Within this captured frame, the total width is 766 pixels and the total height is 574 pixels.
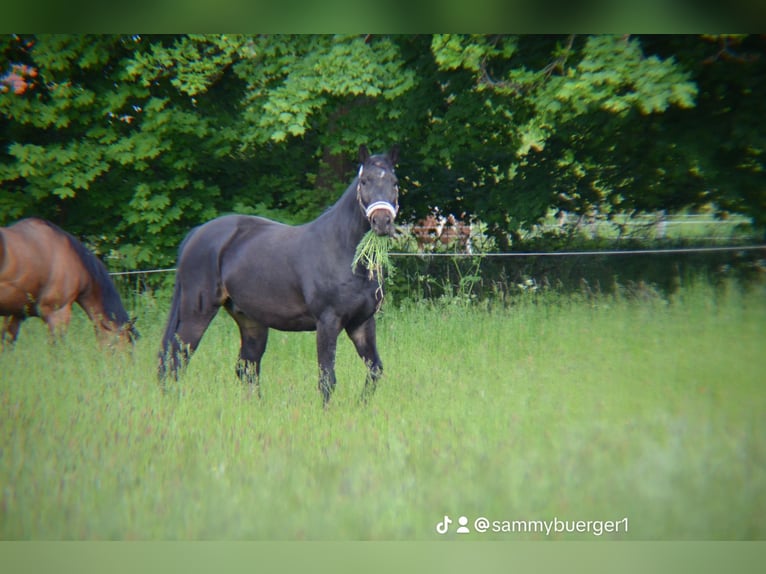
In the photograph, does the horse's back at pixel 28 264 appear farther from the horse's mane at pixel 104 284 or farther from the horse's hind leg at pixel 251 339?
the horse's hind leg at pixel 251 339

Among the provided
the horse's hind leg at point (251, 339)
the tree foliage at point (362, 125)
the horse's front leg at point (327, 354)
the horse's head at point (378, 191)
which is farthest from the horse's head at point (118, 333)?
the horse's head at point (378, 191)

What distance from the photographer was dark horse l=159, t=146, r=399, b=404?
4906mm

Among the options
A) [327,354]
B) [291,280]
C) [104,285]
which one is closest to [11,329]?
[104,285]

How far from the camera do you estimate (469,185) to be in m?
9.23

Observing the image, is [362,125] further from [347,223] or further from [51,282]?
[51,282]

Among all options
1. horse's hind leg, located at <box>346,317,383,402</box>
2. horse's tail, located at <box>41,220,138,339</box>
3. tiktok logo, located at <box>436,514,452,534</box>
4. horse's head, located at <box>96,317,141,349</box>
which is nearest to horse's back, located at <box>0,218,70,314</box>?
horse's tail, located at <box>41,220,138,339</box>

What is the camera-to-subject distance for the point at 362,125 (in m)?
7.64

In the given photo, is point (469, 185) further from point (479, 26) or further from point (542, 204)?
point (479, 26)

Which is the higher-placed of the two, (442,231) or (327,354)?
(442,231)

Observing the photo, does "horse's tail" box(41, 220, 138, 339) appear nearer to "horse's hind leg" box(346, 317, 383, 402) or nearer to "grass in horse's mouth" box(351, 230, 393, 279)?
"horse's hind leg" box(346, 317, 383, 402)

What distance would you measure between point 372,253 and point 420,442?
150cm

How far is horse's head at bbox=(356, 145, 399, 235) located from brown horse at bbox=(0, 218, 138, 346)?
3.25 meters

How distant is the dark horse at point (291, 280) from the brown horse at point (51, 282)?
1.16 metres

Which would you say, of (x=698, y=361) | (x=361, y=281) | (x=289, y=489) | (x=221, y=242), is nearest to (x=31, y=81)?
(x=221, y=242)
